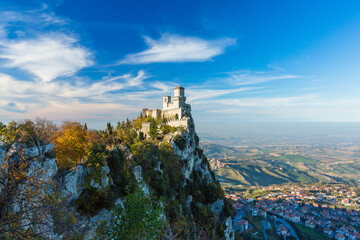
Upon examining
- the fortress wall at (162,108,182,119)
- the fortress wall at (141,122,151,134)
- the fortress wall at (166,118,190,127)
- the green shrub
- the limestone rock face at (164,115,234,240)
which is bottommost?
the limestone rock face at (164,115,234,240)

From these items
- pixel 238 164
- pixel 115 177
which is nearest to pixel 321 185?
pixel 238 164

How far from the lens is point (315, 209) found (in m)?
93.3

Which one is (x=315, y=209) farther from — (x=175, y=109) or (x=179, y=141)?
(x=179, y=141)

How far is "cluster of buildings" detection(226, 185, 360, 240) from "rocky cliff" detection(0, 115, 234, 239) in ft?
133

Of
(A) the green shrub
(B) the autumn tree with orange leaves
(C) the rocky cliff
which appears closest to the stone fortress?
(C) the rocky cliff

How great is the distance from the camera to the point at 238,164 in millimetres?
191000

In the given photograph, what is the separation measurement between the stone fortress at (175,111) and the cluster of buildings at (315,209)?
47.3m

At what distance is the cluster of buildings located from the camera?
71.8m

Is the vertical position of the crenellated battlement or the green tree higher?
the crenellated battlement

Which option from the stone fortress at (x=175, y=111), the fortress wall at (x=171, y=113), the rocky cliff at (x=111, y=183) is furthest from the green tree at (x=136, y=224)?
the fortress wall at (x=171, y=113)

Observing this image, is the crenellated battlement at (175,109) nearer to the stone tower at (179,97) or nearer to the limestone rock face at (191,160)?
the stone tower at (179,97)

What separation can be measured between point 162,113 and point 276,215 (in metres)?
76.0

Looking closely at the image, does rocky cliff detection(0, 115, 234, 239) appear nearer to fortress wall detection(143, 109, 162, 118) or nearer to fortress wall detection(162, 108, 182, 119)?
fortress wall detection(162, 108, 182, 119)

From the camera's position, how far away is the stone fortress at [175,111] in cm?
4271
